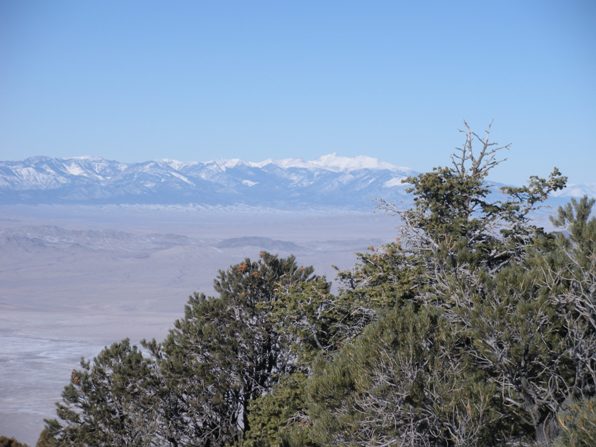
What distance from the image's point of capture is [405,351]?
31.6 ft

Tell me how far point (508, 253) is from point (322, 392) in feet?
20.7

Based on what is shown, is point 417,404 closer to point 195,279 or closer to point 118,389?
point 118,389

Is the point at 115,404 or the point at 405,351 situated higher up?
the point at 405,351

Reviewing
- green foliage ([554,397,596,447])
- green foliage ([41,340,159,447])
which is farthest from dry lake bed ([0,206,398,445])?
green foliage ([554,397,596,447])

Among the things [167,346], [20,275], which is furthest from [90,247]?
[167,346]

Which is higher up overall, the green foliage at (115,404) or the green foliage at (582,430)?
the green foliage at (582,430)

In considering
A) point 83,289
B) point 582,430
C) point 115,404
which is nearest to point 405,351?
point 582,430

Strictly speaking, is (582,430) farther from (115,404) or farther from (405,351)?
(115,404)

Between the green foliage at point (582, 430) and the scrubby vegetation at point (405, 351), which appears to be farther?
the scrubby vegetation at point (405, 351)

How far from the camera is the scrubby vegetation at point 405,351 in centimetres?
A: 963

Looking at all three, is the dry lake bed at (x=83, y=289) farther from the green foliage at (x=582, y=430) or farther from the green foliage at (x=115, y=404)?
the green foliage at (x=582, y=430)

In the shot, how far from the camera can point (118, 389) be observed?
1780 centimetres

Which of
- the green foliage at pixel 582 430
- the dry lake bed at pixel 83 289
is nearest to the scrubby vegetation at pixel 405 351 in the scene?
the green foliage at pixel 582 430

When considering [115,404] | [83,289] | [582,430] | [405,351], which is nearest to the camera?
[582,430]
